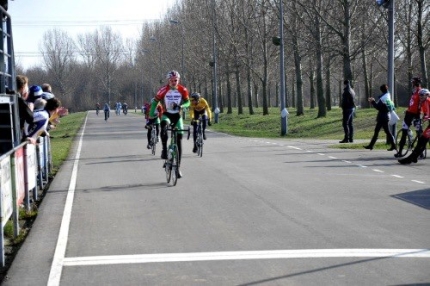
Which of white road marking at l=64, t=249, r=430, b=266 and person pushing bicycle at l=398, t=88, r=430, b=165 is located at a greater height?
person pushing bicycle at l=398, t=88, r=430, b=165

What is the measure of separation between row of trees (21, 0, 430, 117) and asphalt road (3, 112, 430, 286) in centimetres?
2223

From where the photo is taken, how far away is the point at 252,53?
56688 millimetres

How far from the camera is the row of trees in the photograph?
130 ft

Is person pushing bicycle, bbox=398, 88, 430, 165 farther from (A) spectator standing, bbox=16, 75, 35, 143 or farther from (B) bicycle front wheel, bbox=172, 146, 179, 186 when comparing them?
(A) spectator standing, bbox=16, 75, 35, 143

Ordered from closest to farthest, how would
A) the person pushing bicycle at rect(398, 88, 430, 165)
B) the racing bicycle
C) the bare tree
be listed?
1. the person pushing bicycle at rect(398, 88, 430, 165)
2. the racing bicycle
3. the bare tree

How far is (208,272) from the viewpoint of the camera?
6773mm

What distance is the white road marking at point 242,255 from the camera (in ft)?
23.9

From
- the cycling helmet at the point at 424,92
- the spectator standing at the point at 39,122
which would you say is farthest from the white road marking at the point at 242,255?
the cycling helmet at the point at 424,92

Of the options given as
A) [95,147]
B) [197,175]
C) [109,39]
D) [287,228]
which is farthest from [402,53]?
[109,39]

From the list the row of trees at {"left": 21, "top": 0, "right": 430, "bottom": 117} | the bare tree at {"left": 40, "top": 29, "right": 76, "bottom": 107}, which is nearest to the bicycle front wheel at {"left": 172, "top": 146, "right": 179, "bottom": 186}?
the row of trees at {"left": 21, "top": 0, "right": 430, "bottom": 117}

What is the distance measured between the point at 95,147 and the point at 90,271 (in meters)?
19.1

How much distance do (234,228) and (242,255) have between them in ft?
4.98

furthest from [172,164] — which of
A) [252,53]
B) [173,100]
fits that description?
[252,53]

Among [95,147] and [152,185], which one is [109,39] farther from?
[152,185]
